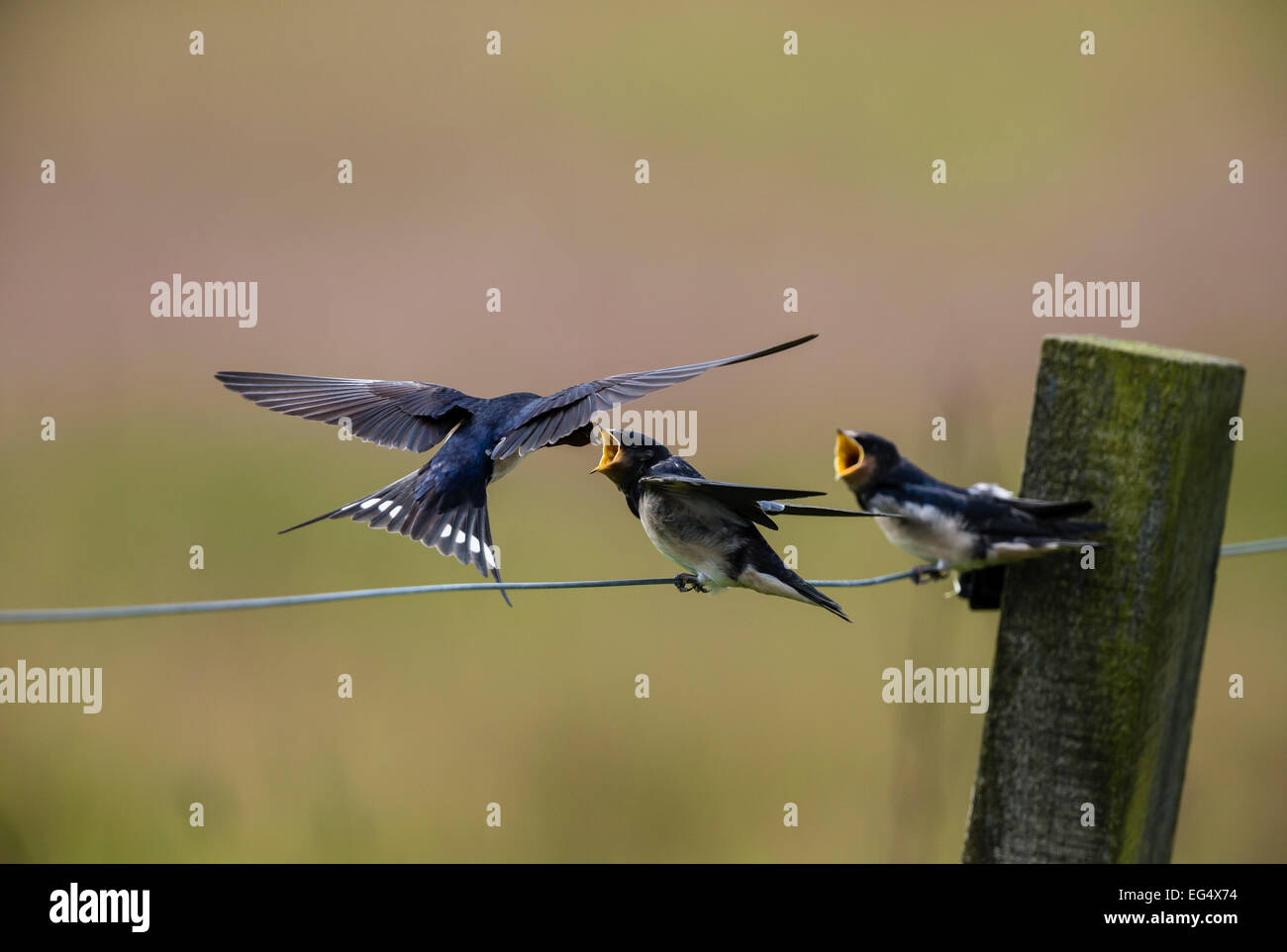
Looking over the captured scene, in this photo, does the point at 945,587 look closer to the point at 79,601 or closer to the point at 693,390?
the point at 693,390

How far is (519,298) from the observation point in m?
11.2

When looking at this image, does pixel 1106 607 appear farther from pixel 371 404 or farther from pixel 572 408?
pixel 371 404

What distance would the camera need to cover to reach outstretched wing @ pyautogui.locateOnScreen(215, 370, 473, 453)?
158 inches

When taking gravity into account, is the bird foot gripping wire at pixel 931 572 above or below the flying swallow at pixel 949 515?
below

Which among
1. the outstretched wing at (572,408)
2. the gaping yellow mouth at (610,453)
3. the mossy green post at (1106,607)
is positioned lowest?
the mossy green post at (1106,607)

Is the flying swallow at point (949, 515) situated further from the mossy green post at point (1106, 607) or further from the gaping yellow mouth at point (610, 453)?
the gaping yellow mouth at point (610, 453)

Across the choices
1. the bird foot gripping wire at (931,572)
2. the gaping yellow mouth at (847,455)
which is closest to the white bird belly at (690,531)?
the gaping yellow mouth at (847,455)

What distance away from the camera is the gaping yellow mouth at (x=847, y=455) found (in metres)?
2.71

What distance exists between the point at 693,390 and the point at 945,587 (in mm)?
4312

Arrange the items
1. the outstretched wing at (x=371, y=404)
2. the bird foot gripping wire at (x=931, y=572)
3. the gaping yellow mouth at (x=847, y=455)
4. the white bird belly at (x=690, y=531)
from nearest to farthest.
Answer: the bird foot gripping wire at (x=931, y=572) < the gaping yellow mouth at (x=847, y=455) < the white bird belly at (x=690, y=531) < the outstretched wing at (x=371, y=404)

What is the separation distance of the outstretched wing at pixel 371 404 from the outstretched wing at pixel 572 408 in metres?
0.67

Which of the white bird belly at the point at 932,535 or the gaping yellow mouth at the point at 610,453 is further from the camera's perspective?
the gaping yellow mouth at the point at 610,453

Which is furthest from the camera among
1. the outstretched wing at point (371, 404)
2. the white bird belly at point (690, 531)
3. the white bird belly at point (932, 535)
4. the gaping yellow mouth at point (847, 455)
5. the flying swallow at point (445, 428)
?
the outstretched wing at point (371, 404)

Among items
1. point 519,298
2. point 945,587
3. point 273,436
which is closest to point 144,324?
point 273,436
